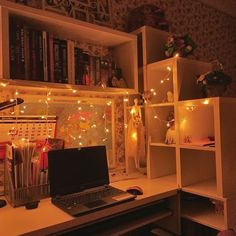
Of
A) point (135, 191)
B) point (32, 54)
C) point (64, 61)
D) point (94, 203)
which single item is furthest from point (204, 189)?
point (32, 54)

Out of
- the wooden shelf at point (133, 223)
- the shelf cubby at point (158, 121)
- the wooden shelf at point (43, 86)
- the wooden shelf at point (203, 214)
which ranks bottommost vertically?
the wooden shelf at point (203, 214)

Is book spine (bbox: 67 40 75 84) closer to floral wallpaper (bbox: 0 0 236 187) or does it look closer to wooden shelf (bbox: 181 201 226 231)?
floral wallpaper (bbox: 0 0 236 187)

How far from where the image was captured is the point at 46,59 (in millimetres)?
1443

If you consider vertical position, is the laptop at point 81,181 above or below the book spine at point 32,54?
below

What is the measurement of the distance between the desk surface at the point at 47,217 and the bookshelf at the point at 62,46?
25.8 inches

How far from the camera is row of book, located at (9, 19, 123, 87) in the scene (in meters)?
1.34

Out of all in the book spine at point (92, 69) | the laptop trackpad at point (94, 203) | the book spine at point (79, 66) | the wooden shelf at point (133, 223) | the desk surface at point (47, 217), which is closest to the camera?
the desk surface at point (47, 217)

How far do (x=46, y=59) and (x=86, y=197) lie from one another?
817 millimetres

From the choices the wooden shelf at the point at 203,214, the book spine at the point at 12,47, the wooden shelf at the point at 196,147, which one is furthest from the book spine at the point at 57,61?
the wooden shelf at the point at 203,214

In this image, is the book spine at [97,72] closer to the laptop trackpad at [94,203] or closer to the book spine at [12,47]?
the book spine at [12,47]

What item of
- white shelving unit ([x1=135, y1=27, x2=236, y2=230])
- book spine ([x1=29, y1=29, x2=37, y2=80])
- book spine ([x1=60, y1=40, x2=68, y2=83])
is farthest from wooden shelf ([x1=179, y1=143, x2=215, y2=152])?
book spine ([x1=29, y1=29, x2=37, y2=80])

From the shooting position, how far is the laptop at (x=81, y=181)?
1.32m

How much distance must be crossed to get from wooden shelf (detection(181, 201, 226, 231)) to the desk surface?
24 centimetres

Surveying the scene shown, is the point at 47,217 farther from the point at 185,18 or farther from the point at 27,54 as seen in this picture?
the point at 185,18
